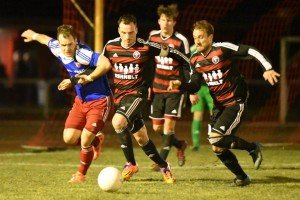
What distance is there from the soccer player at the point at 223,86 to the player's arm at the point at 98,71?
2.71ft

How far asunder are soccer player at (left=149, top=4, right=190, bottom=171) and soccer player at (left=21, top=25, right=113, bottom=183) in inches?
66.3

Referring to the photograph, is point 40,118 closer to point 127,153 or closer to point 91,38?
point 91,38

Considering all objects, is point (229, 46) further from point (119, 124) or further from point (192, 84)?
point (119, 124)

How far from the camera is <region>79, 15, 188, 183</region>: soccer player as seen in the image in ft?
28.0

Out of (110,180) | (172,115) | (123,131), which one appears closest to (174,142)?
(172,115)

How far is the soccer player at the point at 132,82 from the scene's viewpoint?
8.52m

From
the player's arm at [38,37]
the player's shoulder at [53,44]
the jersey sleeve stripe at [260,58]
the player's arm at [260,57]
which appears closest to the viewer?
the player's arm at [260,57]

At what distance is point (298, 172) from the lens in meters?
9.50

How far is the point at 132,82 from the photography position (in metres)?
8.65

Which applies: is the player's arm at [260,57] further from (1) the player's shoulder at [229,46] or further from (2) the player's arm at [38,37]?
(2) the player's arm at [38,37]

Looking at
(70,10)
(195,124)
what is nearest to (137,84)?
(195,124)

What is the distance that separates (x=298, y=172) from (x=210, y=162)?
5.44ft

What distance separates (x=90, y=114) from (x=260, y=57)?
2.12m

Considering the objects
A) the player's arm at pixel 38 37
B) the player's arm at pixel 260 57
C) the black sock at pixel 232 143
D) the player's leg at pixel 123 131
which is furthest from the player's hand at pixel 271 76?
the player's arm at pixel 38 37
